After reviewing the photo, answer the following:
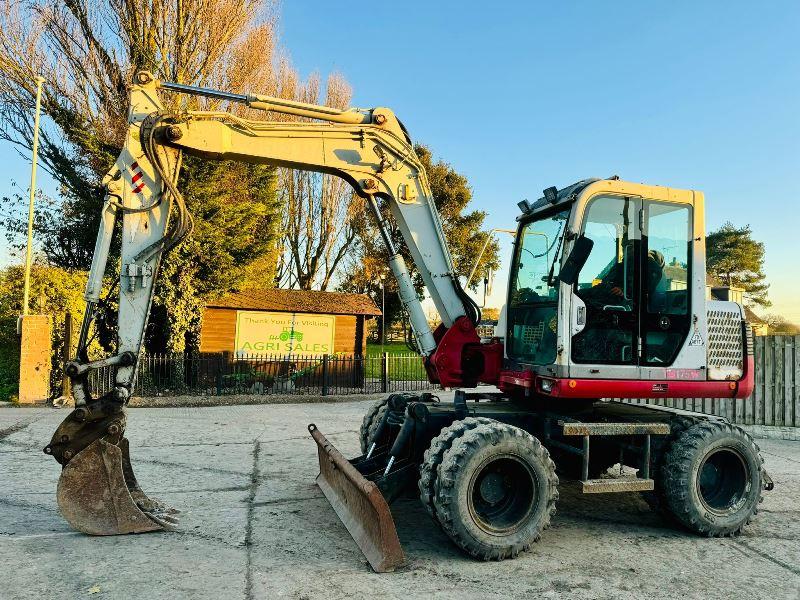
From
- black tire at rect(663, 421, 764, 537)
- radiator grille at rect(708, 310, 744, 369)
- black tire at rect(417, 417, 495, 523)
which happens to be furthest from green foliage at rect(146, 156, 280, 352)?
black tire at rect(663, 421, 764, 537)

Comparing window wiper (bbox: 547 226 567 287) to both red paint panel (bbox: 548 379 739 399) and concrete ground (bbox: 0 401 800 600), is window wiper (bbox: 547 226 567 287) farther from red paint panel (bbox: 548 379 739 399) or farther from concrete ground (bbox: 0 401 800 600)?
concrete ground (bbox: 0 401 800 600)

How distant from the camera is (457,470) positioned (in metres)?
4.55

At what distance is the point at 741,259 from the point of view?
4506 centimetres

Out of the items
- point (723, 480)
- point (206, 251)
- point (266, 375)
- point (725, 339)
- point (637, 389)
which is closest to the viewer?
point (637, 389)

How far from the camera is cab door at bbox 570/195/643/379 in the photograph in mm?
5238

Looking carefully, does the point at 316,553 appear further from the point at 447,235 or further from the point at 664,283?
the point at 447,235

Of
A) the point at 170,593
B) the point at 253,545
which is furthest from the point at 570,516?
the point at 170,593

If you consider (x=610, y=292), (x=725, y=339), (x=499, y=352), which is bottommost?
(x=499, y=352)

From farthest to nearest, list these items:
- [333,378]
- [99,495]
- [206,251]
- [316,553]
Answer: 1. [333,378]
2. [206,251]
3. [99,495]
4. [316,553]

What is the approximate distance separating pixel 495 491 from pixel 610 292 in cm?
202

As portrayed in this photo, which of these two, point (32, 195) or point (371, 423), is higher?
point (32, 195)

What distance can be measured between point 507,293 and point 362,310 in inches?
556

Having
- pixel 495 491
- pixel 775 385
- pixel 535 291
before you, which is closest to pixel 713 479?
pixel 495 491

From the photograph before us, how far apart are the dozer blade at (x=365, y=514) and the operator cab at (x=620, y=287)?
1.89m
